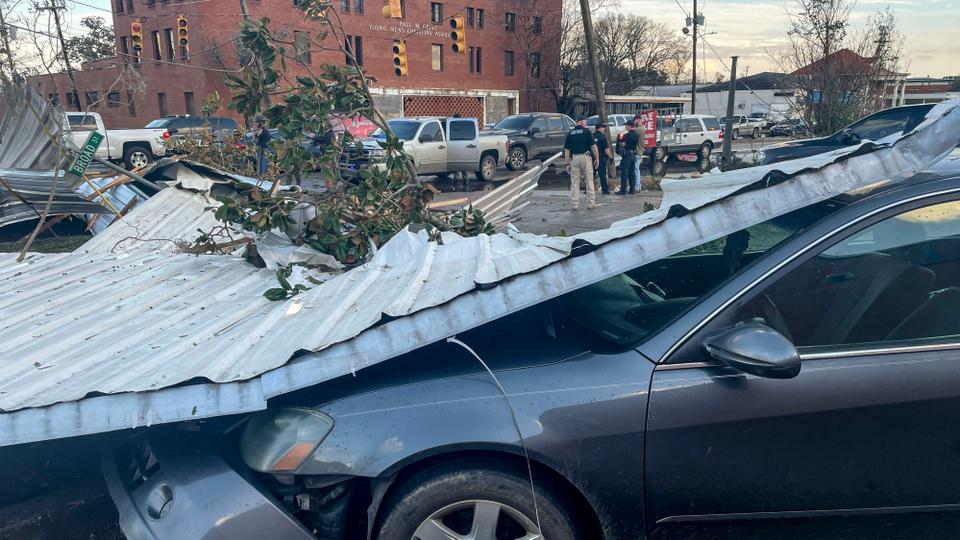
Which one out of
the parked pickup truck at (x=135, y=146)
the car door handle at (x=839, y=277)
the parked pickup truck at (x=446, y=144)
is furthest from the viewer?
the parked pickup truck at (x=135, y=146)

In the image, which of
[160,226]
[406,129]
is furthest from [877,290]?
[406,129]

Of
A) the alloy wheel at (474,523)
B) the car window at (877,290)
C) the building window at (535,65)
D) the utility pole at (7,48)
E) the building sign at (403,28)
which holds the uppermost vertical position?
the building sign at (403,28)

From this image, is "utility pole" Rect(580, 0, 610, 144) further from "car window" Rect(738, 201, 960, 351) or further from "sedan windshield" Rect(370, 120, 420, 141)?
"car window" Rect(738, 201, 960, 351)

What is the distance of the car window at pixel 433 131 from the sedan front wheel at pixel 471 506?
697 inches

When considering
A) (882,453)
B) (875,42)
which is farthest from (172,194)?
(875,42)

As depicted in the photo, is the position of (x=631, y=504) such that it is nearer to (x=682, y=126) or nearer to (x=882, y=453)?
(x=882, y=453)

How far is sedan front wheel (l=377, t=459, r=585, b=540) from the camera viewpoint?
90.6 inches

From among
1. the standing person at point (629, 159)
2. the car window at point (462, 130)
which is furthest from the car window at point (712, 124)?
the standing person at point (629, 159)

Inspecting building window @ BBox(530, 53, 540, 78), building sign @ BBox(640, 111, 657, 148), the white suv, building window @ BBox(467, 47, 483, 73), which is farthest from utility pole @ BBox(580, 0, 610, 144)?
building window @ BBox(530, 53, 540, 78)

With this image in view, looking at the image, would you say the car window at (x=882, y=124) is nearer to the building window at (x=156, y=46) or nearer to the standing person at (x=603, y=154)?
the standing person at (x=603, y=154)

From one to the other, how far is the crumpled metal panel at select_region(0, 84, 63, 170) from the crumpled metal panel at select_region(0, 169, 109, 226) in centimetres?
9

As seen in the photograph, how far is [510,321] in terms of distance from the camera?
281 centimetres

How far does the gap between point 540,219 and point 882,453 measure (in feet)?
34.8

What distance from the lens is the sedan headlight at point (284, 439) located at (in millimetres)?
2342
